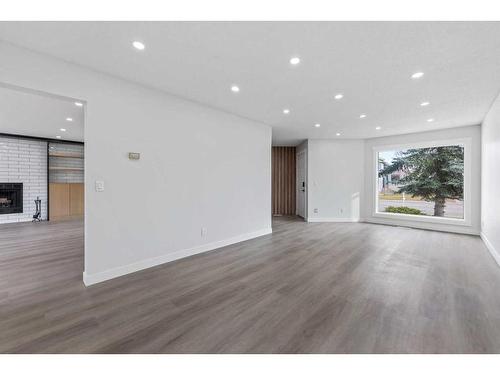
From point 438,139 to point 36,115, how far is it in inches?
364

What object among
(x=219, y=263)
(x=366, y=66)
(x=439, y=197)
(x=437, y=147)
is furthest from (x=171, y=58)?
(x=439, y=197)

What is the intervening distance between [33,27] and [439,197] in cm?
811

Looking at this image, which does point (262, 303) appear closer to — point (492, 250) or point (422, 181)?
point (492, 250)

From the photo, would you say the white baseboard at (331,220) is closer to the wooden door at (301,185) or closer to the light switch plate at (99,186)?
the wooden door at (301,185)

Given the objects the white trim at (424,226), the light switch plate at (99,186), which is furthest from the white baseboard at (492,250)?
the light switch plate at (99,186)

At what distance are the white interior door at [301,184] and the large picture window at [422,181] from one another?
7.14 ft

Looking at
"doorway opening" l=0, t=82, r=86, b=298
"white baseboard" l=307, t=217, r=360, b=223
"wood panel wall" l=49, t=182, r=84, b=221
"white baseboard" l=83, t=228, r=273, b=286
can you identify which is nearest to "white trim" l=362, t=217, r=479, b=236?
"white baseboard" l=307, t=217, r=360, b=223

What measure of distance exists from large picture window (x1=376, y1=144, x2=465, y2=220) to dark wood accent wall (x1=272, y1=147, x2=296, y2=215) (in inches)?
111

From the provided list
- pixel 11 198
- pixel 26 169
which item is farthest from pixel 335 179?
pixel 11 198

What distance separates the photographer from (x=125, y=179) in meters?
2.80

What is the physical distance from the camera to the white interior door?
7123mm

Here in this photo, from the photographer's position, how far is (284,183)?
26.5 feet

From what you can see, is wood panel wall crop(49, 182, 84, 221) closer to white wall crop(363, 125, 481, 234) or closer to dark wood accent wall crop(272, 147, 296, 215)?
dark wood accent wall crop(272, 147, 296, 215)

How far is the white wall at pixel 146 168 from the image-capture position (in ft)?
8.18
